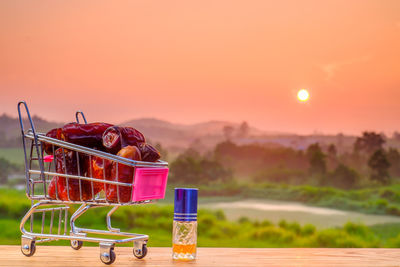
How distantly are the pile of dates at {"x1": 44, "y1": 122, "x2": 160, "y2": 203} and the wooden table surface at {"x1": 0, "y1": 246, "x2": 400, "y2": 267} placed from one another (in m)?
0.34

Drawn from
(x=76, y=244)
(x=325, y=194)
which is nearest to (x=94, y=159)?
(x=76, y=244)

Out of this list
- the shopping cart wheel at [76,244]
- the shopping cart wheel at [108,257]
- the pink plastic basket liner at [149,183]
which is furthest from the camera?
the shopping cart wheel at [76,244]

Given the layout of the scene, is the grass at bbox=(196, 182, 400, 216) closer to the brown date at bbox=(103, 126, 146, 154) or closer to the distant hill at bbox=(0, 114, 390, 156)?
the distant hill at bbox=(0, 114, 390, 156)

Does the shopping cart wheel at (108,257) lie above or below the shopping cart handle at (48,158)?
below

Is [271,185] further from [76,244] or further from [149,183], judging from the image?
[149,183]

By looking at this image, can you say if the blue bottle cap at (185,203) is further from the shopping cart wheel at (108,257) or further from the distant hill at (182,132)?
the distant hill at (182,132)

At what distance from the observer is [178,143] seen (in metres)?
5.43

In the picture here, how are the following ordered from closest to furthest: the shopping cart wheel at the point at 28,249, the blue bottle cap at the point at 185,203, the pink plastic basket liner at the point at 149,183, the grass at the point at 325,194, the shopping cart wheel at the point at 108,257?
the pink plastic basket liner at the point at 149,183, the shopping cart wheel at the point at 108,257, the blue bottle cap at the point at 185,203, the shopping cart wheel at the point at 28,249, the grass at the point at 325,194

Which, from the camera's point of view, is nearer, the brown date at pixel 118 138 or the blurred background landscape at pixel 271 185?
the brown date at pixel 118 138

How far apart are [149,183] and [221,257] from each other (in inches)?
27.3

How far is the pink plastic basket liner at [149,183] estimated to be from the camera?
2239mm

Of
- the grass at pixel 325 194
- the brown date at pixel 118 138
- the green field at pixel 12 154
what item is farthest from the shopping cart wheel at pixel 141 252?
the grass at pixel 325 194

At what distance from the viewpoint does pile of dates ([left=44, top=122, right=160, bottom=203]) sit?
2.26 metres

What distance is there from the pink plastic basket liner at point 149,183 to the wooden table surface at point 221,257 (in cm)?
34
